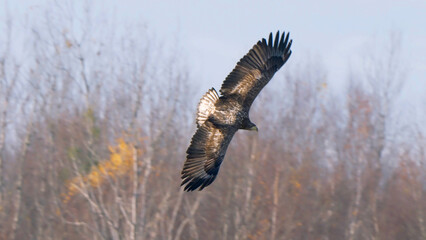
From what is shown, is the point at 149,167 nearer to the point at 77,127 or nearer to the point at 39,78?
the point at 77,127

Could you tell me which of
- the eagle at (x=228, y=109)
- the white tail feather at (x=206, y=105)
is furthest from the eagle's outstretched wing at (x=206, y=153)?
the white tail feather at (x=206, y=105)

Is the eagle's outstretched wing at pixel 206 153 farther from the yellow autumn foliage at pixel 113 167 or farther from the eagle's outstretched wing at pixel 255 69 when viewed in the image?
the yellow autumn foliage at pixel 113 167

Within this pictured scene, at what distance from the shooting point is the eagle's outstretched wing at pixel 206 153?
9984mm

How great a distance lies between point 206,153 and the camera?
1006 cm

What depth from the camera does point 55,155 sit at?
27891mm

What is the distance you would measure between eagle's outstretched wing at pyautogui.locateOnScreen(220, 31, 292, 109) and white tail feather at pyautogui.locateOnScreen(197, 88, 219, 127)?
237mm

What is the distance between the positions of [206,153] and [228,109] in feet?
1.91

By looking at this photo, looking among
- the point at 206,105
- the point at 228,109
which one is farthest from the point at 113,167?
the point at 228,109

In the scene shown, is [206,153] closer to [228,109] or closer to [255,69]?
[228,109]

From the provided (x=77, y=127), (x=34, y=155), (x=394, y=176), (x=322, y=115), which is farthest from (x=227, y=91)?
(x=322, y=115)

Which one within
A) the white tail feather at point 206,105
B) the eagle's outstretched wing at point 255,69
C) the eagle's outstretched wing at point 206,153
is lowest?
the eagle's outstretched wing at point 206,153

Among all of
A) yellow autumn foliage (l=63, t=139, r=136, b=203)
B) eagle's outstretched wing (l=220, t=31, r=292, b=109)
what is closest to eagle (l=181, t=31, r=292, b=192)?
eagle's outstretched wing (l=220, t=31, r=292, b=109)

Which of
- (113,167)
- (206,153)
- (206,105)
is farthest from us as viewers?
(113,167)

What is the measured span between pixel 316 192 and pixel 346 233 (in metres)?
1.74
